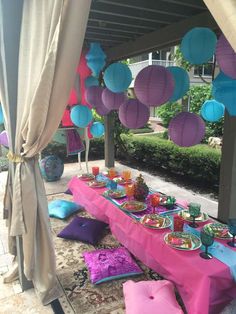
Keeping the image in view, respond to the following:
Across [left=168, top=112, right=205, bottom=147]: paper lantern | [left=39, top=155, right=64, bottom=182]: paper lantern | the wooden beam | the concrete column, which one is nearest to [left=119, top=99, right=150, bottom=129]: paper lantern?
[left=168, top=112, right=205, bottom=147]: paper lantern

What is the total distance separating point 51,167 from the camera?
19.2ft

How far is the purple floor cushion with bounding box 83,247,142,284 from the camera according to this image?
2.62m

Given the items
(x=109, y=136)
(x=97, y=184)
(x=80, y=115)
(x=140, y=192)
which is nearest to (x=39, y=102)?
(x=140, y=192)

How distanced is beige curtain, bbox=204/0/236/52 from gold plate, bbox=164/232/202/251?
168 centimetres

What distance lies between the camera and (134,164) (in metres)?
7.70

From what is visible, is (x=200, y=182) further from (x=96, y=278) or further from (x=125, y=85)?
(x=96, y=278)

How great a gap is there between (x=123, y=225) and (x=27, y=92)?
160cm

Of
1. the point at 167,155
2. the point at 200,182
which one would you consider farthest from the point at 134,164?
the point at 200,182

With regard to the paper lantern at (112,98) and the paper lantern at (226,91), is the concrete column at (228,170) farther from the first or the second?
the paper lantern at (112,98)

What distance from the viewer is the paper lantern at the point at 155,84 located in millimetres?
2781

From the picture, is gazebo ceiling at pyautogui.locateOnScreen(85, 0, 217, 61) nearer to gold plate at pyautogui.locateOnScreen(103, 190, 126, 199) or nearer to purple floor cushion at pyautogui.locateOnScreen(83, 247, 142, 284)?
gold plate at pyautogui.locateOnScreen(103, 190, 126, 199)

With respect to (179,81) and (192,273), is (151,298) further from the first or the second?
(179,81)

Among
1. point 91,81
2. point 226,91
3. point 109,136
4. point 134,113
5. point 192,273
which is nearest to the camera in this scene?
point 192,273

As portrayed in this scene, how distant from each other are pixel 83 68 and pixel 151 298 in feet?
15.4
